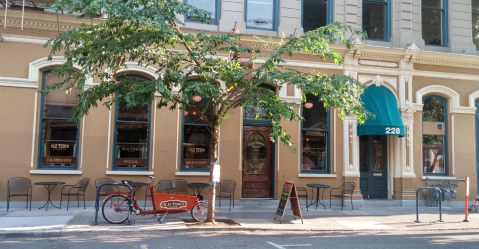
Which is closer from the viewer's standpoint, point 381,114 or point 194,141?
point 194,141

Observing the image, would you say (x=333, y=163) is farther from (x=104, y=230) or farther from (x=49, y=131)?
(x=49, y=131)

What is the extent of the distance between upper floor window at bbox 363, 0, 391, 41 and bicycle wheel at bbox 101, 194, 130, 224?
1073cm

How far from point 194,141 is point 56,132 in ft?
13.7

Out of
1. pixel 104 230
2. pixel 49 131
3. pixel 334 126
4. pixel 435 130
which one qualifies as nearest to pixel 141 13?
pixel 104 230

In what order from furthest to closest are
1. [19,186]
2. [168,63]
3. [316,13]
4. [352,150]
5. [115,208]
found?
[316,13] → [352,150] → [19,186] → [168,63] → [115,208]

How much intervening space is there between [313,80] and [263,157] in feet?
16.8

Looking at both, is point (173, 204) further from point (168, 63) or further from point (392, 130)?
point (392, 130)

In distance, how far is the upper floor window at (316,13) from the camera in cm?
1494

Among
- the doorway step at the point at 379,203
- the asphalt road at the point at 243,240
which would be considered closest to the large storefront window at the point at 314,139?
the doorway step at the point at 379,203

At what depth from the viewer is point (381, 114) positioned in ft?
46.1

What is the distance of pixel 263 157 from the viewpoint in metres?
14.2

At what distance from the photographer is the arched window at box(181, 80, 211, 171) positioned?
43.6 feet

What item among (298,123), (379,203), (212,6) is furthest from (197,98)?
(379,203)

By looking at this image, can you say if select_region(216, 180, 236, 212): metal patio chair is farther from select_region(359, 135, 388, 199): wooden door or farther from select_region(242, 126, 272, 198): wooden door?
select_region(359, 135, 388, 199): wooden door
